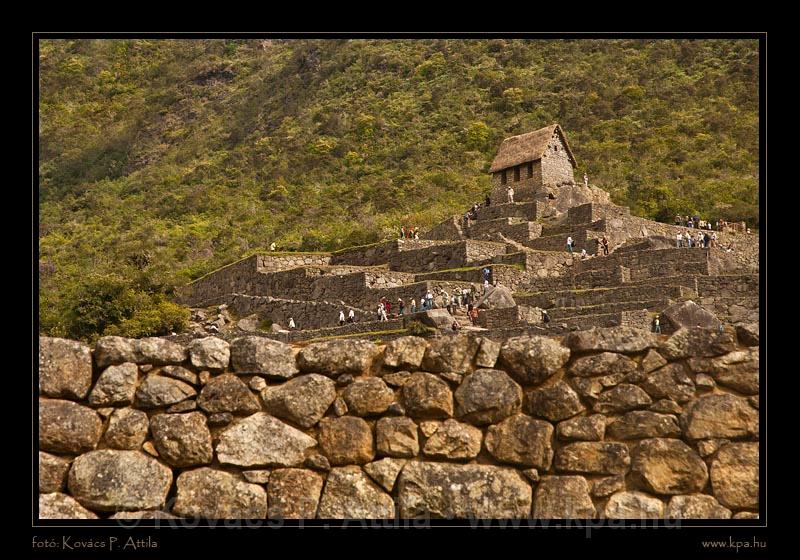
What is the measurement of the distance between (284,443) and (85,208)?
3421 inches

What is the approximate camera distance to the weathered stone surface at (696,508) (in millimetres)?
6703

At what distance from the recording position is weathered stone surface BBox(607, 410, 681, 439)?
6918mm

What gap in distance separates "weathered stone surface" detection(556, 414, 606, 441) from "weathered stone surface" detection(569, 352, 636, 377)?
0.90 ft

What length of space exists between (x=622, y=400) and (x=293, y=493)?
198 centimetres

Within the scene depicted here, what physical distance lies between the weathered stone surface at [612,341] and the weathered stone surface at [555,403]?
0.26 metres

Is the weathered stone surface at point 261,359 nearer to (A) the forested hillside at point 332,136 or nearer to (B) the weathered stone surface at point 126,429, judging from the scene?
(B) the weathered stone surface at point 126,429

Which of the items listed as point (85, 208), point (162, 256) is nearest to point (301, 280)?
point (162, 256)

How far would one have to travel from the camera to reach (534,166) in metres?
48.9

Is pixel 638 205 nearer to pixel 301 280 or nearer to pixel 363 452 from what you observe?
pixel 301 280

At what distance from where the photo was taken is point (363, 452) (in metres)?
7.02

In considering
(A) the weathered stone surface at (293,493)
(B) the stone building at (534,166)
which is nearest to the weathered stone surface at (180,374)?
(A) the weathered stone surface at (293,493)

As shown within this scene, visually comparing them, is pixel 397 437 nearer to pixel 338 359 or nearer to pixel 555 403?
pixel 338 359

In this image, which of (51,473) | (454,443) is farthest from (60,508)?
(454,443)

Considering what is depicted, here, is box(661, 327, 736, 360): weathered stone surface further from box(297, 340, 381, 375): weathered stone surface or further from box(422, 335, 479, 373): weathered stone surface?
box(297, 340, 381, 375): weathered stone surface
